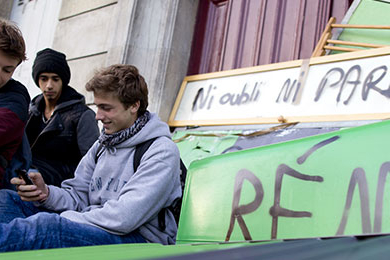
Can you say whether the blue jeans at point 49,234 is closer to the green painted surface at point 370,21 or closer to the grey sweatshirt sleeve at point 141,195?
the grey sweatshirt sleeve at point 141,195

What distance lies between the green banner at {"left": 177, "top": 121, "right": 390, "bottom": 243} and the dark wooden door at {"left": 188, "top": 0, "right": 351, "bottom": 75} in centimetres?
258

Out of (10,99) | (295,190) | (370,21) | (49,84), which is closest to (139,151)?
(10,99)

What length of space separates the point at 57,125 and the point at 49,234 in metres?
1.49

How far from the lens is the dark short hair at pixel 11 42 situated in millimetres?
2188

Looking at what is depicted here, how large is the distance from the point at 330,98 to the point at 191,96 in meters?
1.69

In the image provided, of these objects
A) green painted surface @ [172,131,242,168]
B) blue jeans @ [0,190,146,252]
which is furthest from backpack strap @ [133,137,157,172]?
green painted surface @ [172,131,242,168]

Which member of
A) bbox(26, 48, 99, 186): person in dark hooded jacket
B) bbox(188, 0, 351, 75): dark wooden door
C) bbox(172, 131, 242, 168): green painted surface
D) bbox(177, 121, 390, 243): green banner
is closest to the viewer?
bbox(177, 121, 390, 243): green banner

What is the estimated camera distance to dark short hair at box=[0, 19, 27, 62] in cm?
219

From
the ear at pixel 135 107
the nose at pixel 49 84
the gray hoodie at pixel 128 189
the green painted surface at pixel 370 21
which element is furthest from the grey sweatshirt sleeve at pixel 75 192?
the green painted surface at pixel 370 21

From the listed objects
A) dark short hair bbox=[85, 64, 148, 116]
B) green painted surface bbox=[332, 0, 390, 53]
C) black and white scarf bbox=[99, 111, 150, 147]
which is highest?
green painted surface bbox=[332, 0, 390, 53]

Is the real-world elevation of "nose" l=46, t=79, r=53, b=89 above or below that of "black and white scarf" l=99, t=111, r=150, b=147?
above

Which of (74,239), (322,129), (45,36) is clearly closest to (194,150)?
(322,129)

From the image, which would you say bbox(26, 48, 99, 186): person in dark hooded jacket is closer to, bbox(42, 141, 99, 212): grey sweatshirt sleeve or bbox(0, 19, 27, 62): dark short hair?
bbox(42, 141, 99, 212): grey sweatshirt sleeve

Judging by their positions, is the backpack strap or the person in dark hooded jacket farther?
the person in dark hooded jacket
